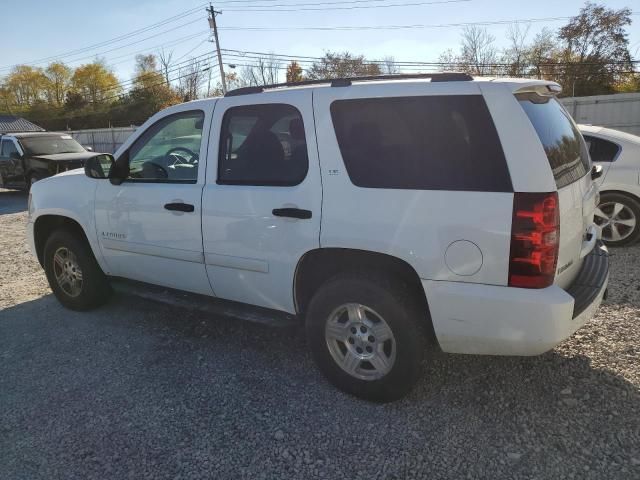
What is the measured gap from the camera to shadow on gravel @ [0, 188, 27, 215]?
12602 mm

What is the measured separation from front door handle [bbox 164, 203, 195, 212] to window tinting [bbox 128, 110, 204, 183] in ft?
0.64

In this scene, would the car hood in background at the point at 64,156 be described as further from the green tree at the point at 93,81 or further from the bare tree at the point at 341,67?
the green tree at the point at 93,81

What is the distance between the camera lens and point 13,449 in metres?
2.85

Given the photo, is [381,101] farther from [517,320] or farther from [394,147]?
[517,320]

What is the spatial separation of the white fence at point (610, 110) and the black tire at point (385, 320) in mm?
19559

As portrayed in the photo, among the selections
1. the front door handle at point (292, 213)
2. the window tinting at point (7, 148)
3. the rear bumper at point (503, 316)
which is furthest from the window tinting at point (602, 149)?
the window tinting at point (7, 148)

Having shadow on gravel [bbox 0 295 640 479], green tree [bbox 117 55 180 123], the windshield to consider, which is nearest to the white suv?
shadow on gravel [bbox 0 295 640 479]

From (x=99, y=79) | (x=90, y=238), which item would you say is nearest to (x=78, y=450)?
(x=90, y=238)

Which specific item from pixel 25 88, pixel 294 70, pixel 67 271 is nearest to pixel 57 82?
pixel 25 88

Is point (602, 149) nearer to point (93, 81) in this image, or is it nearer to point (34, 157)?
point (34, 157)

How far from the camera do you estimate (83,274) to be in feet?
15.3

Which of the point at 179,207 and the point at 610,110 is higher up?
the point at 179,207

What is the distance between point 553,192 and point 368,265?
109 cm

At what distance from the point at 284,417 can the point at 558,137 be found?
232cm
